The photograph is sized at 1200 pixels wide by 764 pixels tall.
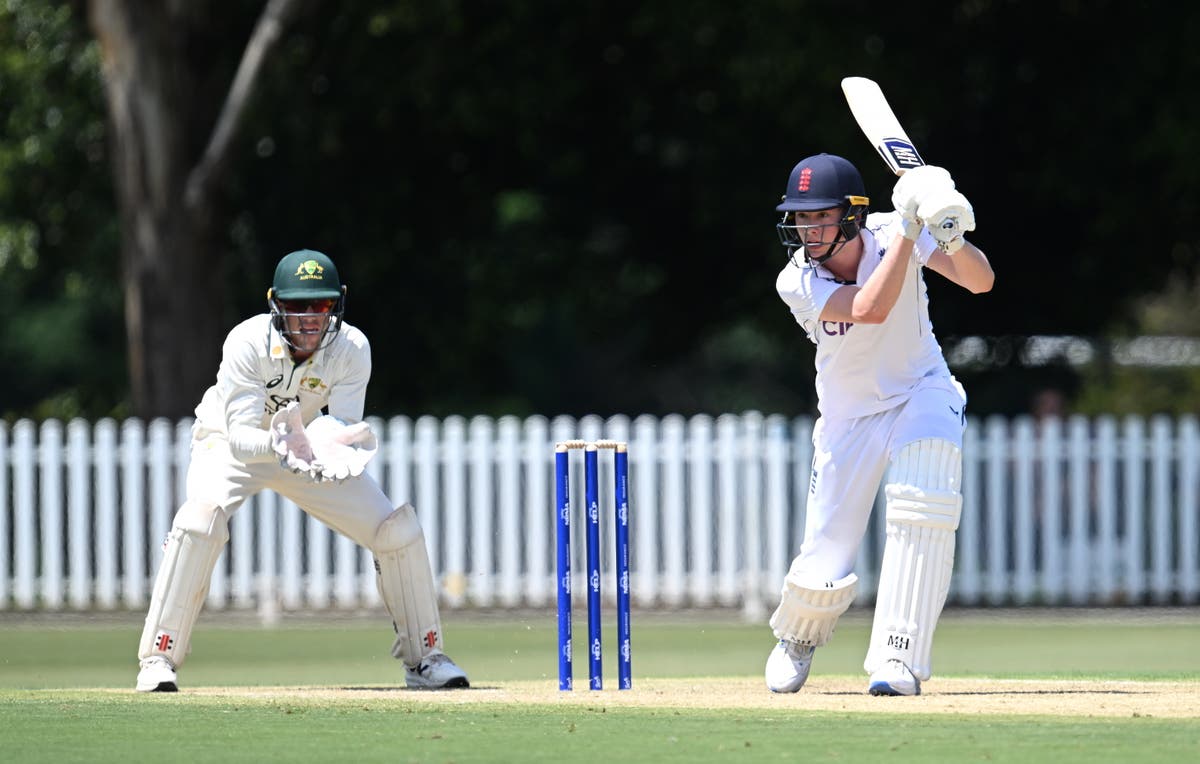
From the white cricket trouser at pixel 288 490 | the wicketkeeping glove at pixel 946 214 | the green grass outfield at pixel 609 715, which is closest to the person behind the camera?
the green grass outfield at pixel 609 715

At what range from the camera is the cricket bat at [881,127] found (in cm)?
611

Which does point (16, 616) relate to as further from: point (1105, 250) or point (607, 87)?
point (1105, 250)

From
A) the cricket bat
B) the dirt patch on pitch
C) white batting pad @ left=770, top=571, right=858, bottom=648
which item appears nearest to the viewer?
the dirt patch on pitch

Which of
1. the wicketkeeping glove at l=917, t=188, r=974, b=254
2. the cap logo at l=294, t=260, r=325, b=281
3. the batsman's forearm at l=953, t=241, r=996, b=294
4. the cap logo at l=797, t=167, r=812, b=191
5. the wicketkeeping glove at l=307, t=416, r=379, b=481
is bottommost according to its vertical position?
the wicketkeeping glove at l=307, t=416, r=379, b=481

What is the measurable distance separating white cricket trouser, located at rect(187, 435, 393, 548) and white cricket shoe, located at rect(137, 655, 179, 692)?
1.73 feet

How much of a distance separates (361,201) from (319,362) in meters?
9.33

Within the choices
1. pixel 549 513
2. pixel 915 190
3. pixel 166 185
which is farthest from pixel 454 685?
pixel 166 185

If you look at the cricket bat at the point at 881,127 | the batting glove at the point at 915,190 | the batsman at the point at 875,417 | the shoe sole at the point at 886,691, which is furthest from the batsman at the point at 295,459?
the batting glove at the point at 915,190

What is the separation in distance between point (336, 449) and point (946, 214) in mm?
2044

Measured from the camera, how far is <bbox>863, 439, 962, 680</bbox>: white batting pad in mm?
6062

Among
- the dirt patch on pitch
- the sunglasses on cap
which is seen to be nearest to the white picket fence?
the dirt patch on pitch

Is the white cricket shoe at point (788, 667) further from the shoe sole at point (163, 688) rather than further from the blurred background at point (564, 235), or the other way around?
the blurred background at point (564, 235)

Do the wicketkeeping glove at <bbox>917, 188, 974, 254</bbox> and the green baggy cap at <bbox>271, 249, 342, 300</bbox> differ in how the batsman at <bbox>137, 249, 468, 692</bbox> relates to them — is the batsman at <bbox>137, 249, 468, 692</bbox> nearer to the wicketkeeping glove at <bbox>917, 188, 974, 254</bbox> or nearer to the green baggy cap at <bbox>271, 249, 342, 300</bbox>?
the green baggy cap at <bbox>271, 249, 342, 300</bbox>

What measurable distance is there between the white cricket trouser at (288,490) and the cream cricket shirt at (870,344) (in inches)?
61.6
